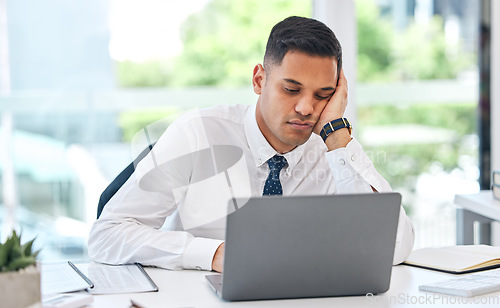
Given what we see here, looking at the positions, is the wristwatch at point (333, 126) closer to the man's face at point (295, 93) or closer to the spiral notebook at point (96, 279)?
the man's face at point (295, 93)

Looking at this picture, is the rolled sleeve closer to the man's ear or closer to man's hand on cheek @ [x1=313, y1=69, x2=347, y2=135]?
man's hand on cheek @ [x1=313, y1=69, x2=347, y2=135]

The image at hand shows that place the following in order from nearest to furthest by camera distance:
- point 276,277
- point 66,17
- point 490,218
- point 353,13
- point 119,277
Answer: point 276,277, point 119,277, point 490,218, point 66,17, point 353,13

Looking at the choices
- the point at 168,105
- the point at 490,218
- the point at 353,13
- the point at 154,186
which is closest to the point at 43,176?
the point at 168,105

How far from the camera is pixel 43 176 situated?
3.22 meters

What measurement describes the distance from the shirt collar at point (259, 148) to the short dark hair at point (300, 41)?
190 mm

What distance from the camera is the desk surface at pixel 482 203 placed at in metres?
2.41

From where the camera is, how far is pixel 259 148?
2.03 meters

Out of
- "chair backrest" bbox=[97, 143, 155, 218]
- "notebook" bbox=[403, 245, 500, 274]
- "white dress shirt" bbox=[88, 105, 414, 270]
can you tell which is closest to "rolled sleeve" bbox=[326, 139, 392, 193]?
"white dress shirt" bbox=[88, 105, 414, 270]

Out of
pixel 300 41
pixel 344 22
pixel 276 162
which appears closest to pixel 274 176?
pixel 276 162

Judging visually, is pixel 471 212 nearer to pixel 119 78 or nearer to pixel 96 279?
pixel 96 279

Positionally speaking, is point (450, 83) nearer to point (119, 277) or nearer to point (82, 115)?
point (82, 115)

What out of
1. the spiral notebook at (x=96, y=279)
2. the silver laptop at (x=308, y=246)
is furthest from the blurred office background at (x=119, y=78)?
the silver laptop at (x=308, y=246)

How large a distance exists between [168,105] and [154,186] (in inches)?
53.9

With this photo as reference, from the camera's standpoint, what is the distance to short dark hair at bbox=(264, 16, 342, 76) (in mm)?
1901
